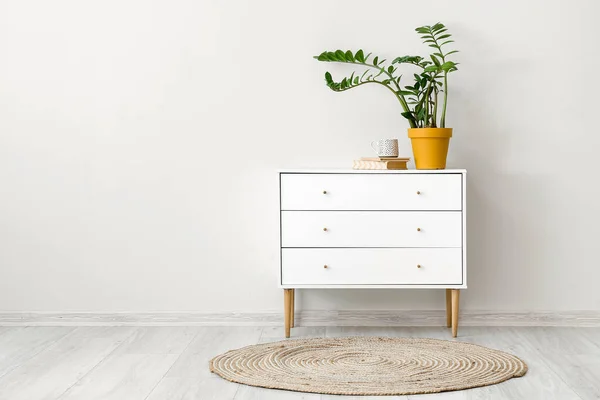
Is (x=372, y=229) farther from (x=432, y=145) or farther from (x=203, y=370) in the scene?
(x=203, y=370)

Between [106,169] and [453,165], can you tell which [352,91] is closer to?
[453,165]

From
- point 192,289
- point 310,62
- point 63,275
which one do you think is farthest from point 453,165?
point 63,275

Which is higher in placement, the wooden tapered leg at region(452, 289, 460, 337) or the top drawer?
the top drawer

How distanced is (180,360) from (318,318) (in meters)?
0.78

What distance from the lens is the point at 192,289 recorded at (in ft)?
11.2

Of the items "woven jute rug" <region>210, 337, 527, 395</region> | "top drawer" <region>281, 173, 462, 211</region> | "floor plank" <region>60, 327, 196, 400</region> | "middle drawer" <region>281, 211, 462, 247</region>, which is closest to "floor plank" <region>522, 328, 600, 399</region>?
"woven jute rug" <region>210, 337, 527, 395</region>

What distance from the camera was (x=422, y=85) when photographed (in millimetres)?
3158

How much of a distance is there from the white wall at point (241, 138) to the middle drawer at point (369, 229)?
1.18 feet

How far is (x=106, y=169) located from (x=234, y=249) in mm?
643

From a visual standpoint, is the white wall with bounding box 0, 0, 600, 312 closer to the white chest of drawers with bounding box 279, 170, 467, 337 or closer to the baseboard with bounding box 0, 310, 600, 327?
the baseboard with bounding box 0, 310, 600, 327

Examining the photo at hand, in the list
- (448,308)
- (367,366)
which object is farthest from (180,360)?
(448,308)

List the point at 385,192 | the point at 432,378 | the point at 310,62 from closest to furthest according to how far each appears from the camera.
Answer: the point at 432,378, the point at 385,192, the point at 310,62

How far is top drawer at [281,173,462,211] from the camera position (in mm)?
3018

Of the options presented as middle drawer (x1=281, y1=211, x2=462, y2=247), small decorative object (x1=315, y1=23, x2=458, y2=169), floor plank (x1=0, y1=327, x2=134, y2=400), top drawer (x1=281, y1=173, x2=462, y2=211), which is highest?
small decorative object (x1=315, y1=23, x2=458, y2=169)
